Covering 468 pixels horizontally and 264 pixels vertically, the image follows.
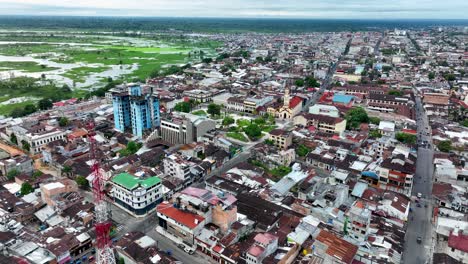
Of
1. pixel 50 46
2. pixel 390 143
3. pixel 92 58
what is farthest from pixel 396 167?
pixel 50 46

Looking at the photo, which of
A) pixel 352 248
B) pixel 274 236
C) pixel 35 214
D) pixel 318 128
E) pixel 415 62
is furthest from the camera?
pixel 415 62

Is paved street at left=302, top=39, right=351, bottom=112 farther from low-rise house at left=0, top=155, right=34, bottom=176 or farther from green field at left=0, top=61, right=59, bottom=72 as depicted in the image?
green field at left=0, top=61, right=59, bottom=72

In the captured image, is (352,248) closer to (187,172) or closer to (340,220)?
(340,220)

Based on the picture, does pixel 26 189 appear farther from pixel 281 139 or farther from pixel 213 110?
pixel 213 110

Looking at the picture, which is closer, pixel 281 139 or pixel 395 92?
pixel 281 139

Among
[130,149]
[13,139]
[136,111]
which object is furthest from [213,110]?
[13,139]

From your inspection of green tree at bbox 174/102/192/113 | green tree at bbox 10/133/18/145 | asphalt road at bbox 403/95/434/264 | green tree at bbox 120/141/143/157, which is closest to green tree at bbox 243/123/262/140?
green tree at bbox 174/102/192/113
